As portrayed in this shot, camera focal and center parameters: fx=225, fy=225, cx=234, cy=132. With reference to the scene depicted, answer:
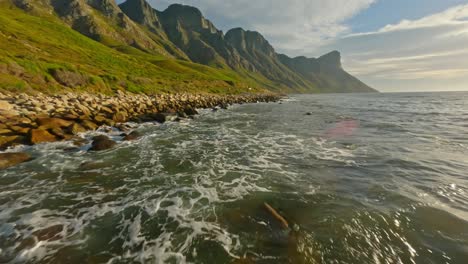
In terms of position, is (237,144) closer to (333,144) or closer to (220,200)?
(333,144)

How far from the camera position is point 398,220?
720 centimetres

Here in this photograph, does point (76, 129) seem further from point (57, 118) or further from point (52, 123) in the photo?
point (57, 118)

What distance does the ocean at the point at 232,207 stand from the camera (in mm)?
5848

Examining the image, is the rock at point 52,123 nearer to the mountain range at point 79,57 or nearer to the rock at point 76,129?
the rock at point 76,129

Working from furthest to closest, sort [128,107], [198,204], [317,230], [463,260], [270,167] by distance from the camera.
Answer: [128,107] < [270,167] < [198,204] < [317,230] < [463,260]

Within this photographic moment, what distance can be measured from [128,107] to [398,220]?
30.1 meters

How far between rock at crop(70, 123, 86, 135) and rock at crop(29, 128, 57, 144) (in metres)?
1.75

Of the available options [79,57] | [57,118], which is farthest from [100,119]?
[79,57]

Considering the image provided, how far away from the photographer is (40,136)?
15680 millimetres

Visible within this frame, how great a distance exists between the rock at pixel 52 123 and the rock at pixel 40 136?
1096 millimetres

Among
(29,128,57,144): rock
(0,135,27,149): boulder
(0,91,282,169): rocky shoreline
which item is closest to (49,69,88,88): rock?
(0,91,282,169): rocky shoreline

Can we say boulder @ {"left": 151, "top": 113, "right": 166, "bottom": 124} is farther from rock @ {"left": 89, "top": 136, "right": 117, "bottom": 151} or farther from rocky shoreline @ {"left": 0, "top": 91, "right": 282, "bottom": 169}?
rock @ {"left": 89, "top": 136, "right": 117, "bottom": 151}

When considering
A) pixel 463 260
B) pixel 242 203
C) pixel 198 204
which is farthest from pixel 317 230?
pixel 198 204

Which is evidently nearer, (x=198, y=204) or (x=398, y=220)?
(x=398, y=220)
